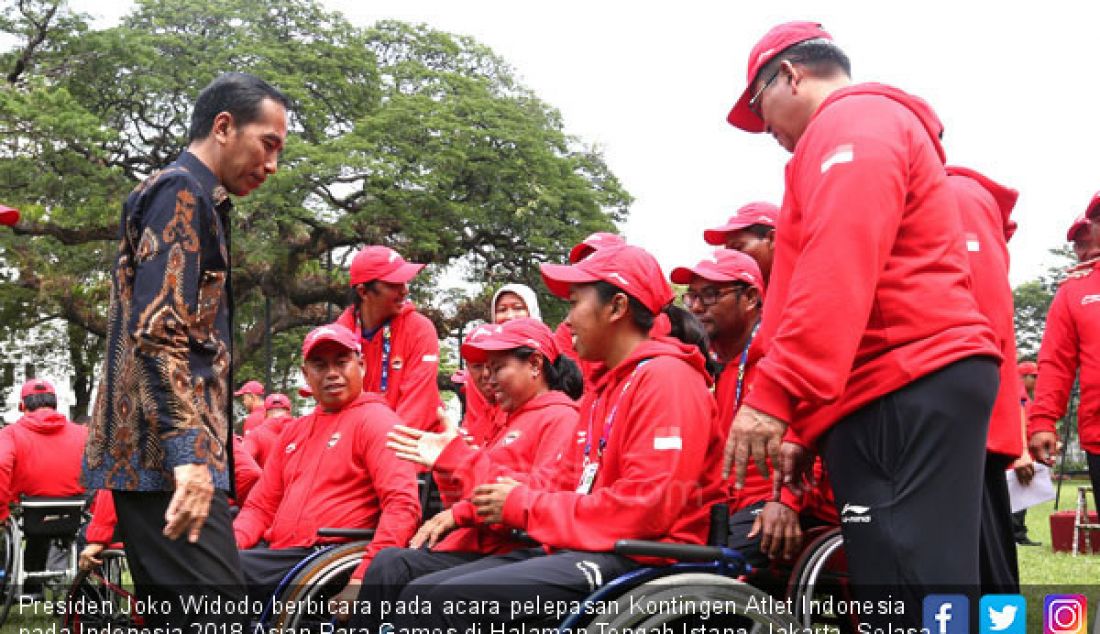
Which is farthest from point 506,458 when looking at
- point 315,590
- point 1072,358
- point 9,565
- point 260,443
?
point 9,565

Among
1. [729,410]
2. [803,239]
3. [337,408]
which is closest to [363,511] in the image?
[337,408]

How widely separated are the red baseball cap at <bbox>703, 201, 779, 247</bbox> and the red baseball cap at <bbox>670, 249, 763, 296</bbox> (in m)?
0.35

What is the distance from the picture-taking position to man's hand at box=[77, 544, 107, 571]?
4.72 m

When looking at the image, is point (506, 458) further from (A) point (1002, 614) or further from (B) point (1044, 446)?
(B) point (1044, 446)

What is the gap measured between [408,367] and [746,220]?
7.13ft

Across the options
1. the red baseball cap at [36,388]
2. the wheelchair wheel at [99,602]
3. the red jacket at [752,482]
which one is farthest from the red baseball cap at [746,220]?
the red baseball cap at [36,388]

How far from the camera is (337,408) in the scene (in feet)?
15.9

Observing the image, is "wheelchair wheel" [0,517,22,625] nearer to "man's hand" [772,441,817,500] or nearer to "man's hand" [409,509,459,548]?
"man's hand" [409,509,459,548]

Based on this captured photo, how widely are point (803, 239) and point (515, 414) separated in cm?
231

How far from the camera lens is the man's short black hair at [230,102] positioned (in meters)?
2.95

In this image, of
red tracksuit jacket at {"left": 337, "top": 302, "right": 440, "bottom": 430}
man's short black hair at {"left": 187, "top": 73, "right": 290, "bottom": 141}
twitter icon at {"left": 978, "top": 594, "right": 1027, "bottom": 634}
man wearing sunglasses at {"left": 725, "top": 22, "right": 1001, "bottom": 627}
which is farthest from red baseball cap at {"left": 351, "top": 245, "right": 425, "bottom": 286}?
twitter icon at {"left": 978, "top": 594, "right": 1027, "bottom": 634}

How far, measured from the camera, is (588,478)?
3332 millimetres

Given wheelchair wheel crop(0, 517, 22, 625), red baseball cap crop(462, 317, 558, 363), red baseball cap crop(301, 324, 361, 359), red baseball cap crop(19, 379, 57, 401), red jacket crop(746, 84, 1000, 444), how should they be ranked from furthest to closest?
red baseball cap crop(19, 379, 57, 401) < wheelchair wheel crop(0, 517, 22, 625) < red baseball cap crop(301, 324, 361, 359) < red baseball cap crop(462, 317, 558, 363) < red jacket crop(746, 84, 1000, 444)

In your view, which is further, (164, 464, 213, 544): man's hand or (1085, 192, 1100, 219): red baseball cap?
(1085, 192, 1100, 219): red baseball cap
